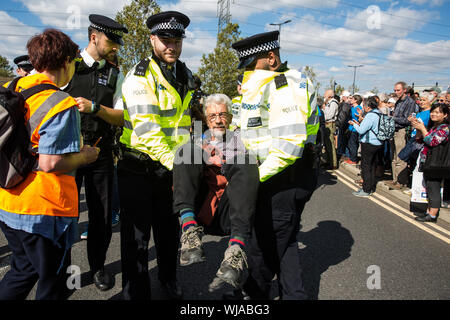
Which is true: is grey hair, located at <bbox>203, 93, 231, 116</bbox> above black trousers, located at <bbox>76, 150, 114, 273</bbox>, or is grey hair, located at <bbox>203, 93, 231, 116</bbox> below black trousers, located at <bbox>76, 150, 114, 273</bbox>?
above

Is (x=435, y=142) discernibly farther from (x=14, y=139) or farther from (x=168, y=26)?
(x=14, y=139)

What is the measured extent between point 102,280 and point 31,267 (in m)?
1.25

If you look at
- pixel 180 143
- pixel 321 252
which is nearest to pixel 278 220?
pixel 180 143

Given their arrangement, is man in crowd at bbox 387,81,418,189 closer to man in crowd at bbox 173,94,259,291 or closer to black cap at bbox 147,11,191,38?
man in crowd at bbox 173,94,259,291

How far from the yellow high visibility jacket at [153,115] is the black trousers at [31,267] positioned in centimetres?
84

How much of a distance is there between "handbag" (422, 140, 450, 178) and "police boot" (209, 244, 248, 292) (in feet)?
13.7

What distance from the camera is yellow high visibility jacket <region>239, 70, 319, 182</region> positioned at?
1.99m

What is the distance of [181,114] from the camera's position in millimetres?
2475

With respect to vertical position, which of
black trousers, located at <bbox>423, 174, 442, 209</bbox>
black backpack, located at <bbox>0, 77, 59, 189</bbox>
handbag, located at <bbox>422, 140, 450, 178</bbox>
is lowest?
black trousers, located at <bbox>423, 174, 442, 209</bbox>

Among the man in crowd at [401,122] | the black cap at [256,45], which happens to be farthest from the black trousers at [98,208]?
the man in crowd at [401,122]

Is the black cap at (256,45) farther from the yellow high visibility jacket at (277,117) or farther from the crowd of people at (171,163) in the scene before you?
the yellow high visibility jacket at (277,117)

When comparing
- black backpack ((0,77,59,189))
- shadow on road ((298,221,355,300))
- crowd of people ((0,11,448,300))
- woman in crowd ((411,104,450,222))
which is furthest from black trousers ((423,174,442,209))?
black backpack ((0,77,59,189))

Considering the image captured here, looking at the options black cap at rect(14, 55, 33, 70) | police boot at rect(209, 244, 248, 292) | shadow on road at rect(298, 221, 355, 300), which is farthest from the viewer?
black cap at rect(14, 55, 33, 70)

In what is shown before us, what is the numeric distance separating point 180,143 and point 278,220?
0.92 m
